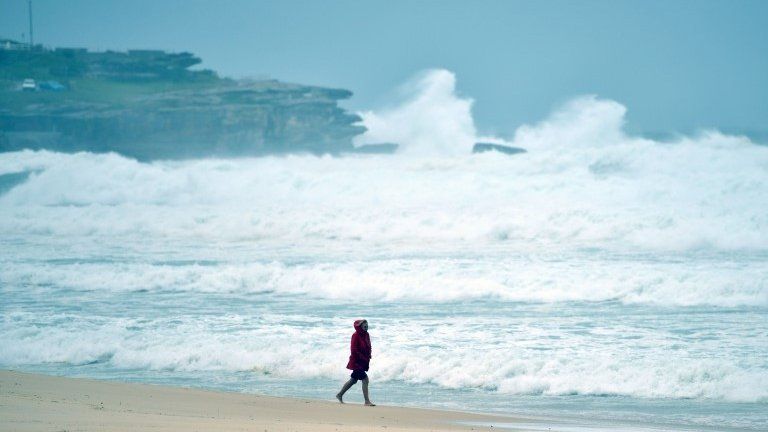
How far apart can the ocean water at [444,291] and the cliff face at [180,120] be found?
17950mm

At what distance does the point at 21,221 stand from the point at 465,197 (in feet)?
52.6

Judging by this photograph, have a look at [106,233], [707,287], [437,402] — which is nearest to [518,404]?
[437,402]

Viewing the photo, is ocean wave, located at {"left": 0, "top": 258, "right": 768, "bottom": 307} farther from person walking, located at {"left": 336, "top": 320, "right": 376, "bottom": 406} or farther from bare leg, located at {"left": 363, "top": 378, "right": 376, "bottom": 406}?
bare leg, located at {"left": 363, "top": 378, "right": 376, "bottom": 406}

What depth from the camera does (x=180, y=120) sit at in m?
63.7

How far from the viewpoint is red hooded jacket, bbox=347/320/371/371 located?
11.9 metres

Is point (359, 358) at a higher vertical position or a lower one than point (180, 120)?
lower

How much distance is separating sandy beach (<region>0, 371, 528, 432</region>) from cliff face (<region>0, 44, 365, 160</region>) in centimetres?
5033

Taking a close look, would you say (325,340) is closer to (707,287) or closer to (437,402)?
(437,402)

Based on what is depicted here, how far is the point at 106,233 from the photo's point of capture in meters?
34.5

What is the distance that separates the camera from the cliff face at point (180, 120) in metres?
61.7

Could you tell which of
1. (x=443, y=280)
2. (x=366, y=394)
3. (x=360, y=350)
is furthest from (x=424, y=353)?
(x=443, y=280)

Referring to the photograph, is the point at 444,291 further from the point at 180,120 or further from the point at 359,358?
the point at 180,120

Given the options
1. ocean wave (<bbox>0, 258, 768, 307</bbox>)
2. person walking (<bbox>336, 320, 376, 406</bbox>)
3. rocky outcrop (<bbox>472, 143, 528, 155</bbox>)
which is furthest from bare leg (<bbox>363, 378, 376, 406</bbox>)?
rocky outcrop (<bbox>472, 143, 528, 155</bbox>)

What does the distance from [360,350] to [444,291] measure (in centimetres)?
843
